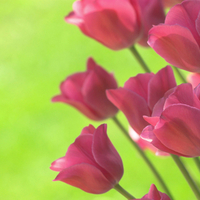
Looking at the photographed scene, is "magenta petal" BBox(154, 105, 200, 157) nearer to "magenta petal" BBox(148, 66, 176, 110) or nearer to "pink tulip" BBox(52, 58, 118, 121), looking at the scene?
"magenta petal" BBox(148, 66, 176, 110)

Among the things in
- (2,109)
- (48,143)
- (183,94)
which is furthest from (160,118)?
(2,109)

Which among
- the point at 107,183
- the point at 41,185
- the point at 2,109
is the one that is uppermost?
the point at 107,183

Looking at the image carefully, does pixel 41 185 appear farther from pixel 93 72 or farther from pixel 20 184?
pixel 93 72

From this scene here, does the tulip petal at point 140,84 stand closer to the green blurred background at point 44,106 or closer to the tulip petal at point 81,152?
the tulip petal at point 81,152

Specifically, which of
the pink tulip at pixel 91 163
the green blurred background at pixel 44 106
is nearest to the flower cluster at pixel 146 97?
the pink tulip at pixel 91 163

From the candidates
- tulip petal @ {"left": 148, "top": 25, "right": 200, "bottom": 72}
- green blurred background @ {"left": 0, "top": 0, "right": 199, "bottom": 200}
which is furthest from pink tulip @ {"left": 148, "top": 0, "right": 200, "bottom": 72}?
green blurred background @ {"left": 0, "top": 0, "right": 199, "bottom": 200}

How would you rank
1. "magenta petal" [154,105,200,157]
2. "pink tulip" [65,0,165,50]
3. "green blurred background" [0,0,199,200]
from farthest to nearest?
"green blurred background" [0,0,199,200]
"pink tulip" [65,0,165,50]
"magenta petal" [154,105,200,157]
